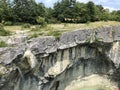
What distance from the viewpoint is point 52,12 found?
26984 mm

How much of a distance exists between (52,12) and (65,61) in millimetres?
8494

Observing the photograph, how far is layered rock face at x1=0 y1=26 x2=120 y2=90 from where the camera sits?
16.9 metres

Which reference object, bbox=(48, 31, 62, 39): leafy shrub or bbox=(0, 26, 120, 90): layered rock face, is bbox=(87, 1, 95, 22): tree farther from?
bbox=(48, 31, 62, 39): leafy shrub

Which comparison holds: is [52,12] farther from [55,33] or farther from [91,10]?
[55,33]

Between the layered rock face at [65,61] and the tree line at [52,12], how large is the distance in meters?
5.82

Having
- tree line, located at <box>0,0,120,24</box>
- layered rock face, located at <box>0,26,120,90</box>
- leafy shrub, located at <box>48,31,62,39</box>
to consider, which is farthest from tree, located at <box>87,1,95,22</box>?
leafy shrub, located at <box>48,31,62,39</box>

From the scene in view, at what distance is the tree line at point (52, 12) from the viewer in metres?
24.1

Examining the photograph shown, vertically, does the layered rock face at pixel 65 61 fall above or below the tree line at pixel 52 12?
below

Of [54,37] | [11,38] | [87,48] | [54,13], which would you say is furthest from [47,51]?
[54,13]

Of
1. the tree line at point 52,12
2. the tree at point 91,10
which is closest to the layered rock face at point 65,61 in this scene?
the tree line at point 52,12

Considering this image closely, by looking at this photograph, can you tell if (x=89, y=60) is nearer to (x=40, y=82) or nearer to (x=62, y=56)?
(x=62, y=56)

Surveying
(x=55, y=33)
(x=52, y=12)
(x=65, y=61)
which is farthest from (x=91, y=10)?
(x=55, y=33)

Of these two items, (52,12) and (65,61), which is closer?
(65,61)

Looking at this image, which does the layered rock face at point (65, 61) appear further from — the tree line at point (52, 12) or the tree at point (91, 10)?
the tree at point (91, 10)
